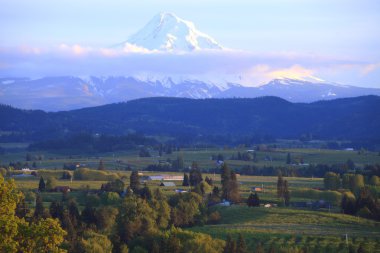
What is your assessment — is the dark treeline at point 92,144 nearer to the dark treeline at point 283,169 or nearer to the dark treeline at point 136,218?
the dark treeline at point 283,169

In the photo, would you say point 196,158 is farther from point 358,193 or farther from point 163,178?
point 358,193

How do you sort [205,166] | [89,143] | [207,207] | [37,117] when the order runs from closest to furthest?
[207,207] < [205,166] < [89,143] < [37,117]

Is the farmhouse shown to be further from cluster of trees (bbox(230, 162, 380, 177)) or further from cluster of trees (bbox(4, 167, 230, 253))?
cluster of trees (bbox(4, 167, 230, 253))

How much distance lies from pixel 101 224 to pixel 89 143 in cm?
8851

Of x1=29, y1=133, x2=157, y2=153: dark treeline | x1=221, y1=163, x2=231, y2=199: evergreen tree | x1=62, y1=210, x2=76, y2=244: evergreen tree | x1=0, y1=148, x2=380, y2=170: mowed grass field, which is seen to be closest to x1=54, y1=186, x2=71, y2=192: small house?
x1=221, y1=163, x2=231, y2=199: evergreen tree

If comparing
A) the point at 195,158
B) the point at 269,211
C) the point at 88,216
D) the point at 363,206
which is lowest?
the point at 269,211

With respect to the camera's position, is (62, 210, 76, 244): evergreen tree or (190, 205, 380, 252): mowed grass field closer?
(190, 205, 380, 252): mowed grass field

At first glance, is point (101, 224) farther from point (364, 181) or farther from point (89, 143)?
point (89, 143)

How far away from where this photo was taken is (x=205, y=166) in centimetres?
10150

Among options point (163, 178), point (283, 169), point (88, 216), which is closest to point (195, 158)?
point (283, 169)

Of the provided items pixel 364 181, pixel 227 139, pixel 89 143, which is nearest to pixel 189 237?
pixel 364 181


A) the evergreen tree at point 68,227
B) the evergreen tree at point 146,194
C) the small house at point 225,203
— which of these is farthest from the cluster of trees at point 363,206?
the evergreen tree at point 68,227

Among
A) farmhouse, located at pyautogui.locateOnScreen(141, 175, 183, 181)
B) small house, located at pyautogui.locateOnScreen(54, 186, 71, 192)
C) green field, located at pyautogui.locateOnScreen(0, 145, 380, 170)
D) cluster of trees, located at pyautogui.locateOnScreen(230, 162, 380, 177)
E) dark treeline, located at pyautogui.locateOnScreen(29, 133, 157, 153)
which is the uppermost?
dark treeline, located at pyautogui.locateOnScreen(29, 133, 157, 153)

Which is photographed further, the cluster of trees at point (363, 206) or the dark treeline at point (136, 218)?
the cluster of trees at point (363, 206)
